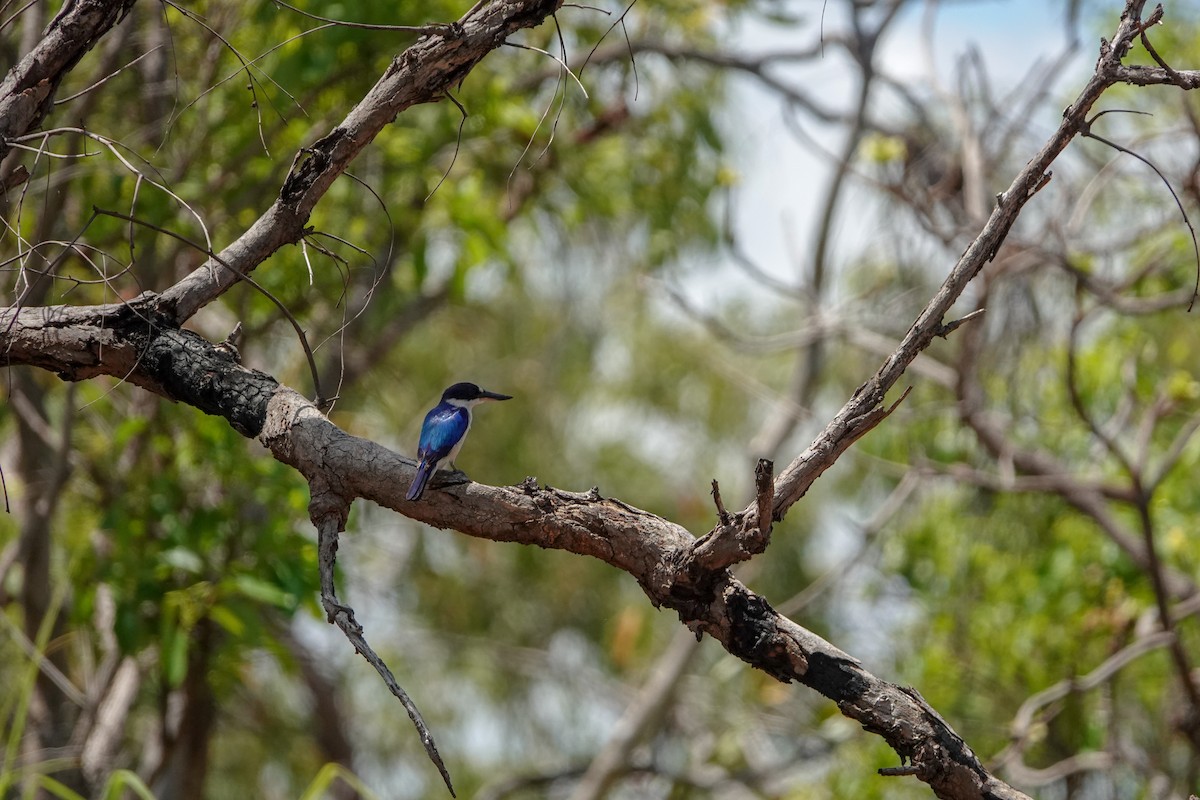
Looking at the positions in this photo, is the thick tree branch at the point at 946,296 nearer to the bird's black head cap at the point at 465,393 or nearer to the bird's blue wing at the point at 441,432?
the bird's blue wing at the point at 441,432

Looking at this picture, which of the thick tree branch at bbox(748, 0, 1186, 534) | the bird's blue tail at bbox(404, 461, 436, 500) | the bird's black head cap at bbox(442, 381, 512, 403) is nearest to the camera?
the thick tree branch at bbox(748, 0, 1186, 534)

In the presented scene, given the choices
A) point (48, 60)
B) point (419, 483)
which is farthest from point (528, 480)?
point (48, 60)

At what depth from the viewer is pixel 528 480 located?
2.17 meters

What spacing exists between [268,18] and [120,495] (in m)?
1.83

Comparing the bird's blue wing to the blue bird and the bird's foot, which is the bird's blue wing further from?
the bird's foot

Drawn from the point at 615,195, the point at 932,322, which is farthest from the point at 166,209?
the point at 932,322

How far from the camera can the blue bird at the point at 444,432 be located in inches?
87.3

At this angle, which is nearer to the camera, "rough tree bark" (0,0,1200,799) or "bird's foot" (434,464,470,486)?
"rough tree bark" (0,0,1200,799)

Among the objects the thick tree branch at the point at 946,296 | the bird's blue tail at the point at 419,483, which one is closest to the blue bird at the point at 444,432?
the bird's blue tail at the point at 419,483

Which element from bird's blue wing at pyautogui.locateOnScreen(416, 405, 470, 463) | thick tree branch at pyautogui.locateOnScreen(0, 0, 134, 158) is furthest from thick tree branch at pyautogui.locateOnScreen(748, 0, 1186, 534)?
thick tree branch at pyautogui.locateOnScreen(0, 0, 134, 158)

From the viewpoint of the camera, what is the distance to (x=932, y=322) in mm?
1978

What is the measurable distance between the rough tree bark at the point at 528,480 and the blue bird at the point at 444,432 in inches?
1.4

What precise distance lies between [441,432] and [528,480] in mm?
685

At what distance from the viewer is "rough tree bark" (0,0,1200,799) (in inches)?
78.3
